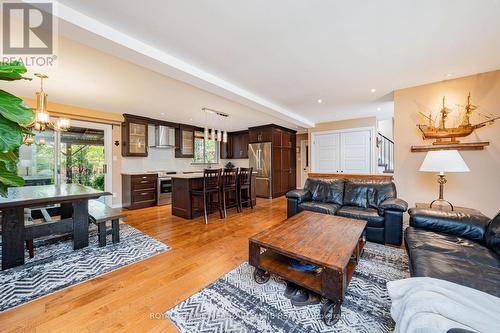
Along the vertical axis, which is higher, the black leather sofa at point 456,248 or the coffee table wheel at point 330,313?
the black leather sofa at point 456,248

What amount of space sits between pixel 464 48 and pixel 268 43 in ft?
7.44

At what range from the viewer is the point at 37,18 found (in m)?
1.68

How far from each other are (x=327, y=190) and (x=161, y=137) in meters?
4.69

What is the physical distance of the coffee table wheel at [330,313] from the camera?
140 centimetres

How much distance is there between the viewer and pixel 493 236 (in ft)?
5.50

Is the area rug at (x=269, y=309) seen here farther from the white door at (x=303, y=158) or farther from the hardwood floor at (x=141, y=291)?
the white door at (x=303, y=158)

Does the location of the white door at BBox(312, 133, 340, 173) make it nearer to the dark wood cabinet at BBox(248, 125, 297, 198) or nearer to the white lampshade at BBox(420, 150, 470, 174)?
the dark wood cabinet at BBox(248, 125, 297, 198)

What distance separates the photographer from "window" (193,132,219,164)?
6909 millimetres

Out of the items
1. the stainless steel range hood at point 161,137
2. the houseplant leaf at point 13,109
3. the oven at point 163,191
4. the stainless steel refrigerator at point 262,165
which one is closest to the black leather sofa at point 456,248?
the houseplant leaf at point 13,109

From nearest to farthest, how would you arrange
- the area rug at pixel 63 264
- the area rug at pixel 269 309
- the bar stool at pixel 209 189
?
the area rug at pixel 269 309 → the area rug at pixel 63 264 → the bar stool at pixel 209 189

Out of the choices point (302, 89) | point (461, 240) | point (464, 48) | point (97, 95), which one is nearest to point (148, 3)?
point (302, 89)

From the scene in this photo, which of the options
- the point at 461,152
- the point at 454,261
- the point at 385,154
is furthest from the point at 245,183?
the point at 385,154

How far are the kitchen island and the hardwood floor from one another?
2.69 feet

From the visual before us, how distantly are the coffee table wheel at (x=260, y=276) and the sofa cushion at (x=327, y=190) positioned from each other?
2078mm
